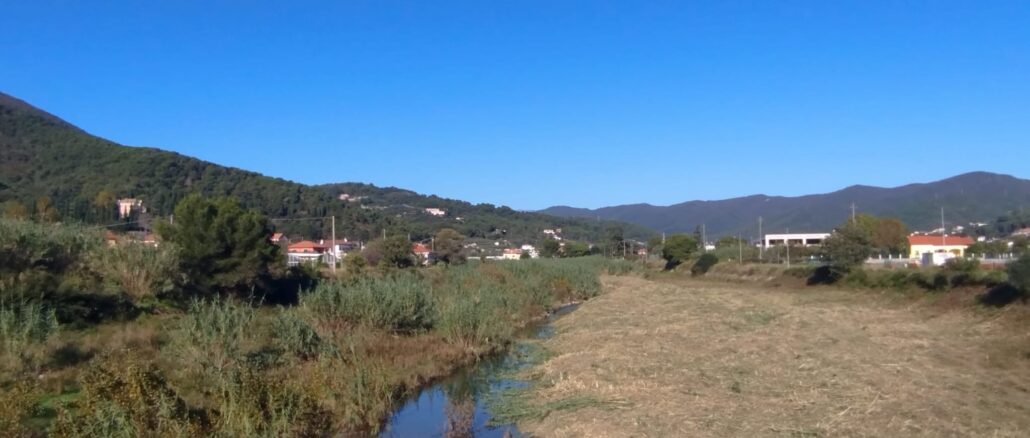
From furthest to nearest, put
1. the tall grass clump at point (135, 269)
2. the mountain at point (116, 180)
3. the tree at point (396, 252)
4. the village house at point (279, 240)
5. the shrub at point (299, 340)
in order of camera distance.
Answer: the mountain at point (116, 180) < the tree at point (396, 252) < the village house at point (279, 240) < the tall grass clump at point (135, 269) < the shrub at point (299, 340)

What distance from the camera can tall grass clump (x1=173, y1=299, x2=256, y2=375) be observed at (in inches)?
582

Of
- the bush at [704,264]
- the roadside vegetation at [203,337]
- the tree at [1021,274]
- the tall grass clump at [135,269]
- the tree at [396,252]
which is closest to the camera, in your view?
the roadside vegetation at [203,337]

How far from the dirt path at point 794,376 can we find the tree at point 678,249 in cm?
5760

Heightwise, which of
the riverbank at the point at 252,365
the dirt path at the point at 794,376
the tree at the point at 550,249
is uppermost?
the tree at the point at 550,249

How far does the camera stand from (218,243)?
32.6m

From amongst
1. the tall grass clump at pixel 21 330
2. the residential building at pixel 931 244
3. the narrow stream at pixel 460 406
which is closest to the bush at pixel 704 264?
the residential building at pixel 931 244

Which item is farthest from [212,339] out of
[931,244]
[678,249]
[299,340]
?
[931,244]

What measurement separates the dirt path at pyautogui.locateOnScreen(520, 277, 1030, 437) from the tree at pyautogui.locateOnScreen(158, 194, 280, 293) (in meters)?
14.3

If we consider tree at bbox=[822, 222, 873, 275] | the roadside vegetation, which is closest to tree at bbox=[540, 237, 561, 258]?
tree at bbox=[822, 222, 873, 275]

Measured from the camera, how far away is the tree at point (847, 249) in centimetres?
4619

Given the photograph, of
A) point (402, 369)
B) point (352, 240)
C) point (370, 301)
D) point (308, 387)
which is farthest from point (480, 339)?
point (352, 240)

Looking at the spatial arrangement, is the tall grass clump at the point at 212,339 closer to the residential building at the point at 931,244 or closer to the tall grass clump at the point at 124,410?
the tall grass clump at the point at 124,410

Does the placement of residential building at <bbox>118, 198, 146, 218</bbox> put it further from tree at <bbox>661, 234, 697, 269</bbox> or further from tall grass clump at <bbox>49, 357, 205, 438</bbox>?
tall grass clump at <bbox>49, 357, 205, 438</bbox>

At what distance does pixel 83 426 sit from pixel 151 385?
0.89 m
